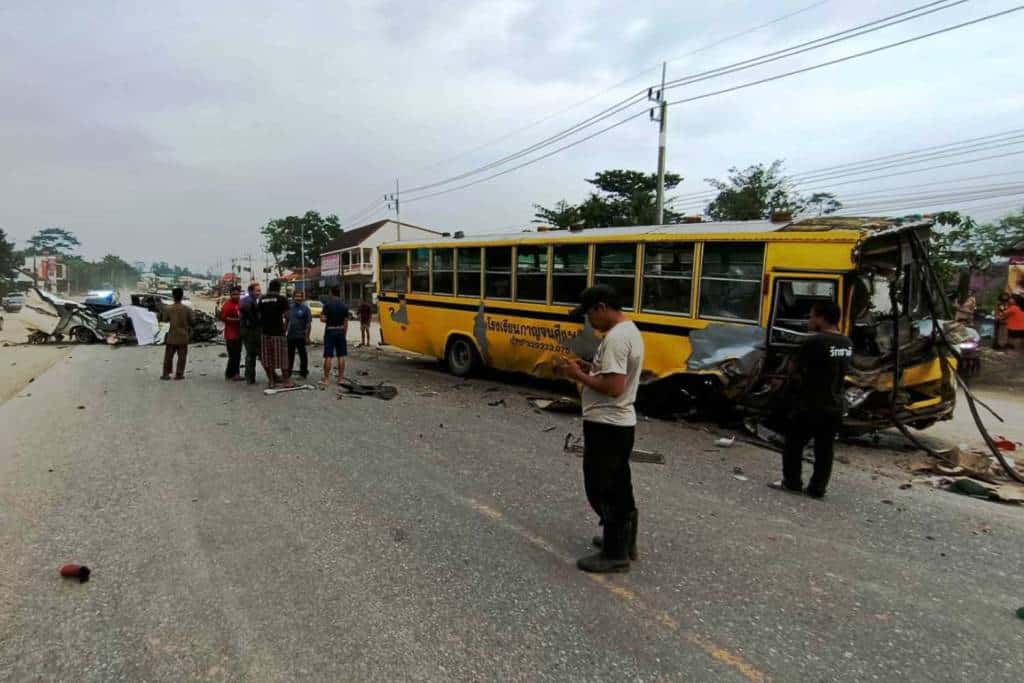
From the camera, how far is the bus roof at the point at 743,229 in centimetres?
632

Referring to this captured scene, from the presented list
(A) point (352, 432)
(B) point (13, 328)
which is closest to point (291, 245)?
(B) point (13, 328)

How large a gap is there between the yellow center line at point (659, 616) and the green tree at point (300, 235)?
217 feet

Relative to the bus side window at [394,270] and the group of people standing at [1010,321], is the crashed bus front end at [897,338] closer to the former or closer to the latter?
the bus side window at [394,270]

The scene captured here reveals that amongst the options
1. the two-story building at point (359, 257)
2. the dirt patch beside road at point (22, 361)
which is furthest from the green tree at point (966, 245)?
the two-story building at point (359, 257)

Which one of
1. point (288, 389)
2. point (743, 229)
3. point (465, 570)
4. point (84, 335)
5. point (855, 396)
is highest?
point (743, 229)

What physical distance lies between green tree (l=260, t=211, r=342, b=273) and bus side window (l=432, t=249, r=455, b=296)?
192ft

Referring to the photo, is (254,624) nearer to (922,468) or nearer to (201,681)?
(201,681)

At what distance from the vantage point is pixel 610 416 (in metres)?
3.35

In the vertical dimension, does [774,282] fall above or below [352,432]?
above

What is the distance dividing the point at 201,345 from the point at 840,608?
60.2 feet

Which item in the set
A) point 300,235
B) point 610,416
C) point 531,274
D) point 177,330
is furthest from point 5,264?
point 610,416

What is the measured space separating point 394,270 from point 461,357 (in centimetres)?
267

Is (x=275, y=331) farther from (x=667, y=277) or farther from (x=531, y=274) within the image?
(x=667, y=277)

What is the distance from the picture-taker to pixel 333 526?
411 centimetres
